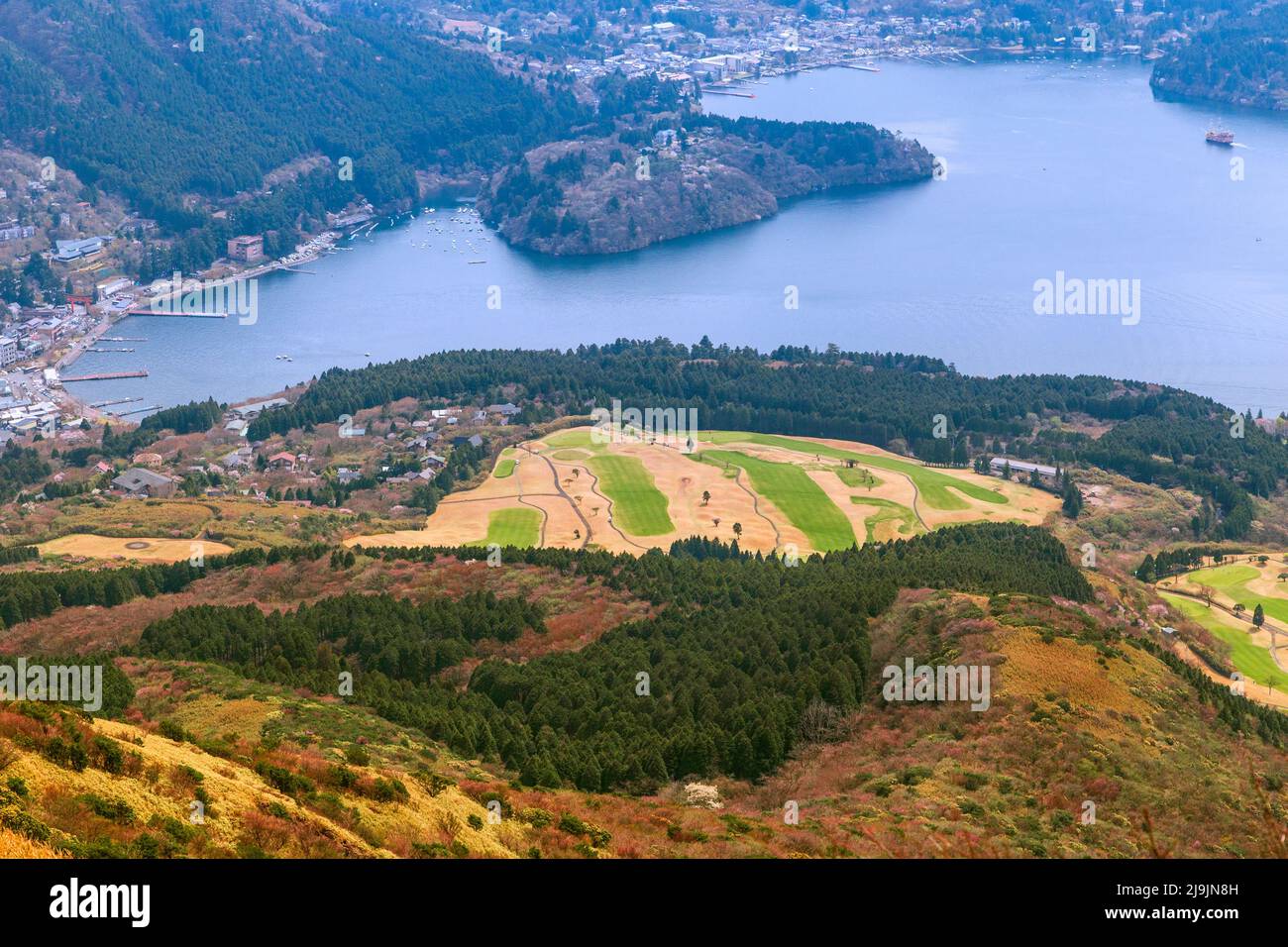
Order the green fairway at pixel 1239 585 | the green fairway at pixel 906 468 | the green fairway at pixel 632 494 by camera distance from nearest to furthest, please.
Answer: the green fairway at pixel 1239 585, the green fairway at pixel 632 494, the green fairway at pixel 906 468

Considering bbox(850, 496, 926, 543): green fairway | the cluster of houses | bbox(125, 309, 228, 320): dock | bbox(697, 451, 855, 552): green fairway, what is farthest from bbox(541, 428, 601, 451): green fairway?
bbox(125, 309, 228, 320): dock

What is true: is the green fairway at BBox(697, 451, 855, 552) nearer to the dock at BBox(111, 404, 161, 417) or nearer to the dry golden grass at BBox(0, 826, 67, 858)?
the dock at BBox(111, 404, 161, 417)

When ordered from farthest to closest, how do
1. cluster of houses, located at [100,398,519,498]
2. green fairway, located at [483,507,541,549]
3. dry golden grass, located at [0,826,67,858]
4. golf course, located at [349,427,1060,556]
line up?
cluster of houses, located at [100,398,519,498] < golf course, located at [349,427,1060,556] < green fairway, located at [483,507,541,549] < dry golden grass, located at [0,826,67,858]

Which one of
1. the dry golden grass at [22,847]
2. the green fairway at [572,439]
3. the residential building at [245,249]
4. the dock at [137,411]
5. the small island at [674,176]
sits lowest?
the dry golden grass at [22,847]

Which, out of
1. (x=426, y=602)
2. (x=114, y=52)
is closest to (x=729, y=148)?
(x=114, y=52)

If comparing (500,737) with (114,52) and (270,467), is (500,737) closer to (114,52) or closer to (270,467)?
(270,467)

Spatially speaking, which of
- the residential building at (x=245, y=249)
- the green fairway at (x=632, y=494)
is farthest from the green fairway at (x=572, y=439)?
the residential building at (x=245, y=249)

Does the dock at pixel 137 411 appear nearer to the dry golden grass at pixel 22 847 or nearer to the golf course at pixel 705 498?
the golf course at pixel 705 498
